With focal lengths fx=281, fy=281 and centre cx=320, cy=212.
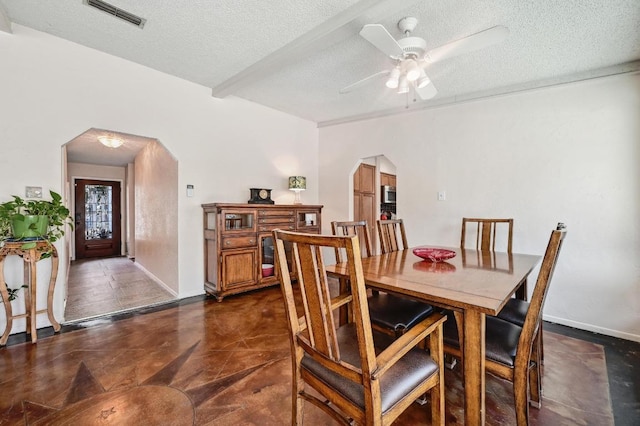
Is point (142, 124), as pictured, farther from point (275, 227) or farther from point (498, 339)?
point (498, 339)

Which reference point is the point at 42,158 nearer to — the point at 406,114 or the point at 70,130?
the point at 70,130

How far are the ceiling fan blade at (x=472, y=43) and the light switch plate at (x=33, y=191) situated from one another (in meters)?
3.46

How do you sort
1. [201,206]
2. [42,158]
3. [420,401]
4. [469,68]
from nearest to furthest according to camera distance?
[420,401]
[42,158]
[469,68]
[201,206]

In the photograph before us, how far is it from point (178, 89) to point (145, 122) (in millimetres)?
582

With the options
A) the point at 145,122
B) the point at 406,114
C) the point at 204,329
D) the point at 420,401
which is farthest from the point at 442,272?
the point at 145,122

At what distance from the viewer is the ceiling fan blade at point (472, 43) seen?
1.65m

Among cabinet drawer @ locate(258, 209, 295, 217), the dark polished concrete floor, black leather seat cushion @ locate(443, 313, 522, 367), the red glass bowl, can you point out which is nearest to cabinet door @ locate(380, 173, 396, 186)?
cabinet drawer @ locate(258, 209, 295, 217)

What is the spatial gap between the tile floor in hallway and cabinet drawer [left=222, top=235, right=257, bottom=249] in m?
0.96

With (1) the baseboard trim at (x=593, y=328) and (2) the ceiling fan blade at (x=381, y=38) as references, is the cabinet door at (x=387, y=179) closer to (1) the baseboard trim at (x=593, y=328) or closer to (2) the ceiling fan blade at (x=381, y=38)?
(1) the baseboard trim at (x=593, y=328)

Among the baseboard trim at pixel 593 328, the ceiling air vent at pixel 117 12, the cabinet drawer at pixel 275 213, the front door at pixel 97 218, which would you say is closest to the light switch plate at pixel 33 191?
the ceiling air vent at pixel 117 12

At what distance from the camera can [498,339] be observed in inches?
55.2

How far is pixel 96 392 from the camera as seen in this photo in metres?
1.72

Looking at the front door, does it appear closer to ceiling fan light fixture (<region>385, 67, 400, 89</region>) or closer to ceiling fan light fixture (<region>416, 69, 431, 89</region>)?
ceiling fan light fixture (<region>385, 67, 400, 89</region>)

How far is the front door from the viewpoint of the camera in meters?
6.58
